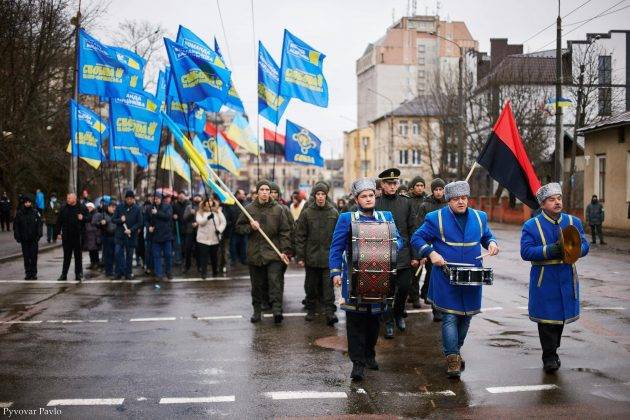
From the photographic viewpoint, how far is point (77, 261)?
16328mm

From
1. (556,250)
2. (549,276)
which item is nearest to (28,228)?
(549,276)

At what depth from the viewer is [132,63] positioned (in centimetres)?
1878

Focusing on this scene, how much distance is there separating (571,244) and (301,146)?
12.4 metres

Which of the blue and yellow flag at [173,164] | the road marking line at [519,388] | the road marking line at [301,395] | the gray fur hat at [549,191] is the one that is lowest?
the road marking line at [301,395]

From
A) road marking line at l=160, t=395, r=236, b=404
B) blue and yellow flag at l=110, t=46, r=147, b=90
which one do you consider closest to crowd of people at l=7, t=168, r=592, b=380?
road marking line at l=160, t=395, r=236, b=404

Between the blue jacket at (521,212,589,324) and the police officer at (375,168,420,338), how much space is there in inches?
80.0

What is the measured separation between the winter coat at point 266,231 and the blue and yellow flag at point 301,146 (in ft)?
25.3

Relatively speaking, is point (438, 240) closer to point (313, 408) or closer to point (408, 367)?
point (408, 367)

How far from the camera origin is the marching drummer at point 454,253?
745 cm

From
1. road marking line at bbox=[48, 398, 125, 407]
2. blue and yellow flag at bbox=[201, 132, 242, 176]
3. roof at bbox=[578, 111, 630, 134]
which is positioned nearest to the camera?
road marking line at bbox=[48, 398, 125, 407]

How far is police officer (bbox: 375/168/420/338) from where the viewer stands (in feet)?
31.2

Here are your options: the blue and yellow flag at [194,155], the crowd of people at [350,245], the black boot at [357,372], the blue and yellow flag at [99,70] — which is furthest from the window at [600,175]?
the black boot at [357,372]

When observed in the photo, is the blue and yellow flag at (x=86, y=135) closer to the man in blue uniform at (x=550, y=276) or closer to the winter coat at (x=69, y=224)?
the winter coat at (x=69, y=224)

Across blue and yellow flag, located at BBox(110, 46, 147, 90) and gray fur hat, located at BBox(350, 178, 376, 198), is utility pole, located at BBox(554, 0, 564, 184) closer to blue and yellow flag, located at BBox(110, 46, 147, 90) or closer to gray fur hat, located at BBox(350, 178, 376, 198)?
blue and yellow flag, located at BBox(110, 46, 147, 90)
